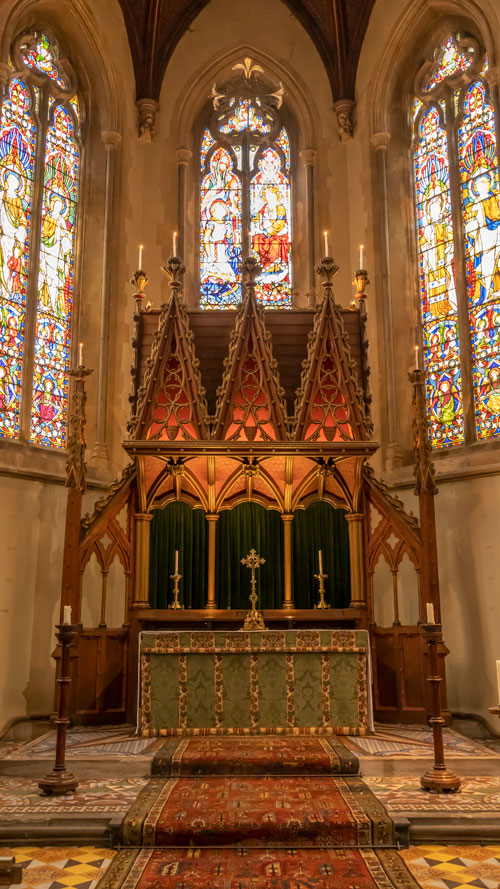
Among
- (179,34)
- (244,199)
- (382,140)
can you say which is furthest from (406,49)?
(179,34)

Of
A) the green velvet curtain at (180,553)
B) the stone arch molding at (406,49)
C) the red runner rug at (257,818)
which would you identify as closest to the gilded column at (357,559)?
the green velvet curtain at (180,553)

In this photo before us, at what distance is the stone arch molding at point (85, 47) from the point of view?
1147 cm

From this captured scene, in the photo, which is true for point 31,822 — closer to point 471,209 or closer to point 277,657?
point 277,657

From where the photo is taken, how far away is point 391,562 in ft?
30.5

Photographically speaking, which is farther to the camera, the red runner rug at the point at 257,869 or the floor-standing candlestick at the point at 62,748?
the floor-standing candlestick at the point at 62,748

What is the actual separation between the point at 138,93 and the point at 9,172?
2.83m

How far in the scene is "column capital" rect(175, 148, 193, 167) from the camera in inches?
495

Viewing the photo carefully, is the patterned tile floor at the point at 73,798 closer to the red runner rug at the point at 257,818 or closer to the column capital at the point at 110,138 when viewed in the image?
the red runner rug at the point at 257,818

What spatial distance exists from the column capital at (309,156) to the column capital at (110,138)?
9.47 ft

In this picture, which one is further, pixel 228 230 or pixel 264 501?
pixel 228 230

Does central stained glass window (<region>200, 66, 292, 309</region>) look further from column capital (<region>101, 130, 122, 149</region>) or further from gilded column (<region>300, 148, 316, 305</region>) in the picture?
column capital (<region>101, 130, 122, 149</region>)

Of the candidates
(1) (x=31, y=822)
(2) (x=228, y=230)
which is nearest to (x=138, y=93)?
(2) (x=228, y=230)

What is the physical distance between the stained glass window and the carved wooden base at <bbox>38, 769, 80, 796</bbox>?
21.6 feet

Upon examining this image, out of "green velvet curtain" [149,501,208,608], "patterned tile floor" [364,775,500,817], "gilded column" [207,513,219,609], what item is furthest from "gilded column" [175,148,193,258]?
"patterned tile floor" [364,775,500,817]
